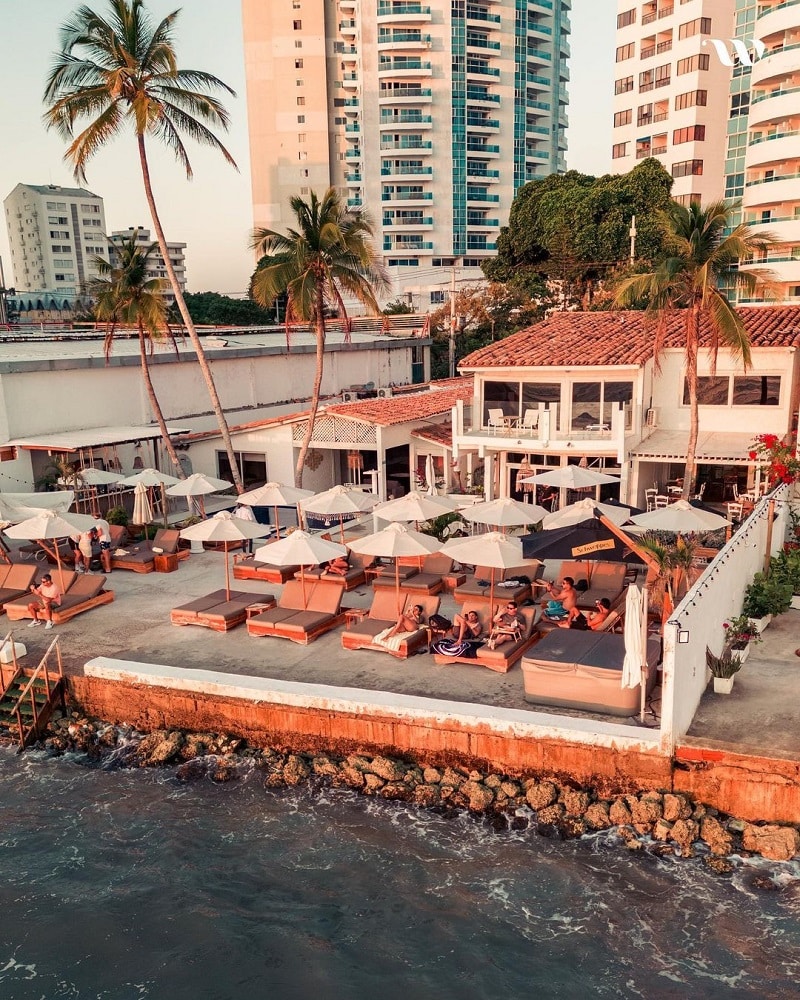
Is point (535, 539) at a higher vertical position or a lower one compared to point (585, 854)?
higher

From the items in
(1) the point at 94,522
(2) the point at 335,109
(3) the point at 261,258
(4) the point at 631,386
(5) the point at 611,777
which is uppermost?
(2) the point at 335,109

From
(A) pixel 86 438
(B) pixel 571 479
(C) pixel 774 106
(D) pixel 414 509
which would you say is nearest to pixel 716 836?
(D) pixel 414 509

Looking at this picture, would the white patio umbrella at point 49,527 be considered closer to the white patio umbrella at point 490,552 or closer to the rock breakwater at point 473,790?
the rock breakwater at point 473,790

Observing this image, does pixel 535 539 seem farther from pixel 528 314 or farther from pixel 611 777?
pixel 528 314

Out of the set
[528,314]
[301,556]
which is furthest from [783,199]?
[301,556]

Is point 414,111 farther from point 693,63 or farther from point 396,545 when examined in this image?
point 396,545
